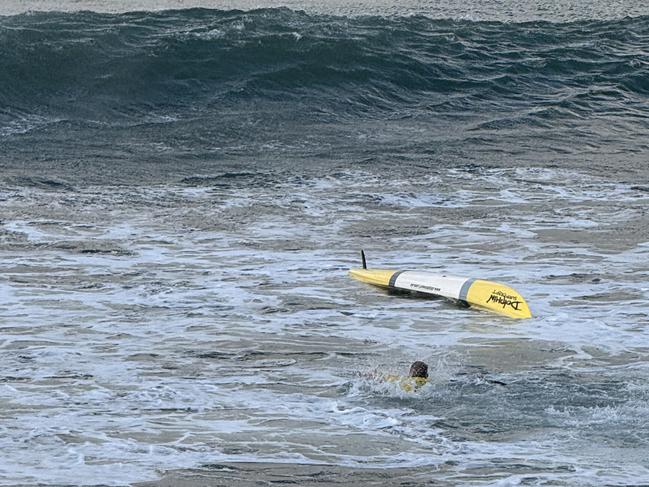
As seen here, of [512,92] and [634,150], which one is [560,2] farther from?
[634,150]

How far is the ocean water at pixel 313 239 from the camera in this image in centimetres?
1017

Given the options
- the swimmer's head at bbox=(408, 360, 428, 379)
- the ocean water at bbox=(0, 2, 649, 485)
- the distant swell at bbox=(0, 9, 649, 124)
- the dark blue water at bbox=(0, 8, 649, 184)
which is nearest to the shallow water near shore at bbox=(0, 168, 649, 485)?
the ocean water at bbox=(0, 2, 649, 485)

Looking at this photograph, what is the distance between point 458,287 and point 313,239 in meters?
3.36

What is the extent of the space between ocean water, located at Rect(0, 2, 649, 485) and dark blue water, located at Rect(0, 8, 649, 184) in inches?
3.6

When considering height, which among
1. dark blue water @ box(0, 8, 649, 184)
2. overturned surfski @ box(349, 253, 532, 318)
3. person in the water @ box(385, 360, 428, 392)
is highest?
dark blue water @ box(0, 8, 649, 184)

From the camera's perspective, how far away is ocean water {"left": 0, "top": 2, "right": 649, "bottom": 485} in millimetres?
10172

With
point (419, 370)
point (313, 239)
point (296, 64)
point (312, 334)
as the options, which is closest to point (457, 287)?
point (312, 334)

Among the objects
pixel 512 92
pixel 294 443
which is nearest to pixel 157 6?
pixel 512 92

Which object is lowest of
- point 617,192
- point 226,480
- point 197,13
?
point 226,480

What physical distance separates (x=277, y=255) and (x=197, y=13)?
18.0m

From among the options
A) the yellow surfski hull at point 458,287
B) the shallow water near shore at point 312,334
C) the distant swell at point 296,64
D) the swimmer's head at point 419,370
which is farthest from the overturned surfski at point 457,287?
the distant swell at point 296,64

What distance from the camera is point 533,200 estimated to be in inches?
762

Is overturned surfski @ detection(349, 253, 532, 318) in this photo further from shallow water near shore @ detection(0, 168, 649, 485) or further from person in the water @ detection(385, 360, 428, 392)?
person in the water @ detection(385, 360, 428, 392)

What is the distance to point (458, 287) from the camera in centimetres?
1412
